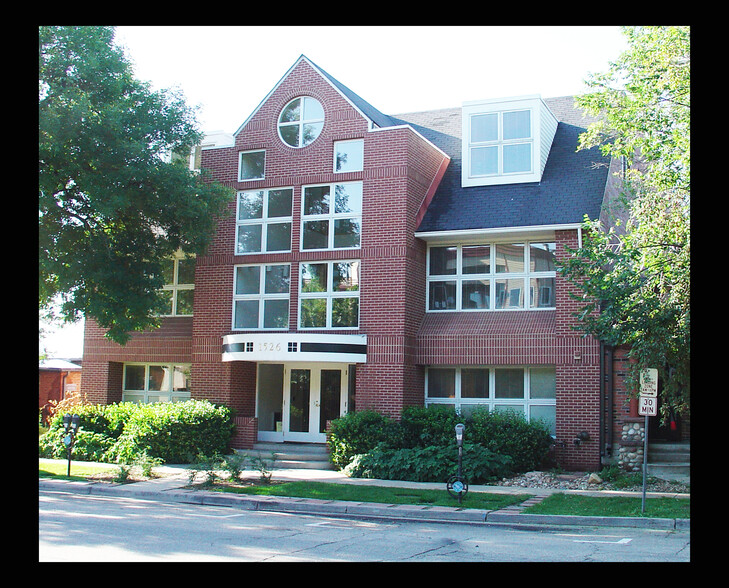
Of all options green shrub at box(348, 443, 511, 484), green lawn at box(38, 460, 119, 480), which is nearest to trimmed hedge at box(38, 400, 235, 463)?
green lawn at box(38, 460, 119, 480)

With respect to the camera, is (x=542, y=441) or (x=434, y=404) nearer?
(x=542, y=441)

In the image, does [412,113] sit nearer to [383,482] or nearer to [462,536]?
[383,482]

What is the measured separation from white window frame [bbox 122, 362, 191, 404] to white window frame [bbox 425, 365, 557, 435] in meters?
7.59

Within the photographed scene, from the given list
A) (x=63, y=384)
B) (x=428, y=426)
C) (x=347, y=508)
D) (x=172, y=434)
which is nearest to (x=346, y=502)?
(x=347, y=508)

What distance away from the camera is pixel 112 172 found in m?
17.5

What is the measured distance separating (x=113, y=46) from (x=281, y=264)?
273 inches

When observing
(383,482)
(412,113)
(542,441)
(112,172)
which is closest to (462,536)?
(383,482)

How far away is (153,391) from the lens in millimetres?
23703

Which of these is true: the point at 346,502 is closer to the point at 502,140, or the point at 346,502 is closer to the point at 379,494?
the point at 379,494

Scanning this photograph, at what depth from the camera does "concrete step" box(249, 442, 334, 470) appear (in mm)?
19062

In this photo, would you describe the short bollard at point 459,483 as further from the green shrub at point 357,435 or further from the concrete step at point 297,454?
the concrete step at point 297,454

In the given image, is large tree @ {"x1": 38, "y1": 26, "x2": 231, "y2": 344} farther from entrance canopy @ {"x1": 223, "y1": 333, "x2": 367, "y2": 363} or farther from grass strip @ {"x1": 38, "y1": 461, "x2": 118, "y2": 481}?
grass strip @ {"x1": 38, "y1": 461, "x2": 118, "y2": 481}

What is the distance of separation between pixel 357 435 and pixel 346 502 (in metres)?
4.43

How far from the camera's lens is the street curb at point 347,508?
40.6ft
